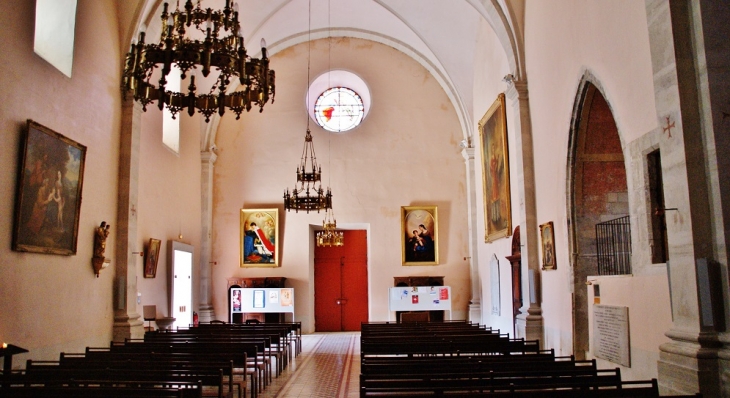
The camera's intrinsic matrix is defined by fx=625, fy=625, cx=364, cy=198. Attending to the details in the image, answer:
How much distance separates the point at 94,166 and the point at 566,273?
8412 millimetres

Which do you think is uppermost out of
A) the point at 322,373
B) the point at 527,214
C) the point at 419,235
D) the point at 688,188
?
the point at 419,235

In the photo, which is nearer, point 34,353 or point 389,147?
point 34,353

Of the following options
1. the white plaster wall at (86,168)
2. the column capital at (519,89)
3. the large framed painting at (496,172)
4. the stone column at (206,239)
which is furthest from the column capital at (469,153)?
the white plaster wall at (86,168)

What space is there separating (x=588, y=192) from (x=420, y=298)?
8.60m

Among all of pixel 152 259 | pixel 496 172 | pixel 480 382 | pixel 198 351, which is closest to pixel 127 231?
pixel 152 259

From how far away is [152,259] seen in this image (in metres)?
13.8

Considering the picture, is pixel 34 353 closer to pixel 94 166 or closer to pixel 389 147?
pixel 94 166

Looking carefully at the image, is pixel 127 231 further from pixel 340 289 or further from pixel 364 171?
pixel 340 289

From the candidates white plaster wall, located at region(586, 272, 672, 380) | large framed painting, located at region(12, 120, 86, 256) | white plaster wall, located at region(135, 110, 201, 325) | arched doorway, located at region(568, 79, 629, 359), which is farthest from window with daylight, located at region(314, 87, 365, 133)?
white plaster wall, located at region(586, 272, 672, 380)

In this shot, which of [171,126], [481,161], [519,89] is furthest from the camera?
[481,161]

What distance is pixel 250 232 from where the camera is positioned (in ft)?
63.1

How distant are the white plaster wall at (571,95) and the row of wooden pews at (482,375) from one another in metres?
1.36

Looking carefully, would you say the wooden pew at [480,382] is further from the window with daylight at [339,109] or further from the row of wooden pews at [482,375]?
the window with daylight at [339,109]

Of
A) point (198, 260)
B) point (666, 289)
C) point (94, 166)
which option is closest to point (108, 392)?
point (666, 289)
